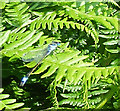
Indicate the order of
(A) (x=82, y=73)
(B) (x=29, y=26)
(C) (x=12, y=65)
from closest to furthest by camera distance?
(A) (x=82, y=73) < (B) (x=29, y=26) < (C) (x=12, y=65)

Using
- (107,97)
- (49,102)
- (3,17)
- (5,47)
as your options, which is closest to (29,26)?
(3,17)

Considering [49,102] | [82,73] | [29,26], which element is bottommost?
[49,102]

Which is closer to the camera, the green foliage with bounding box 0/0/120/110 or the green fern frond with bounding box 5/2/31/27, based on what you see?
the green foliage with bounding box 0/0/120/110

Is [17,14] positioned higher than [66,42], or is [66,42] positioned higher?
[17,14]

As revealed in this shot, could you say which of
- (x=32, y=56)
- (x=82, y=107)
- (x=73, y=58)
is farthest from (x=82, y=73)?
(x=82, y=107)

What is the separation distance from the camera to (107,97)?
129 centimetres

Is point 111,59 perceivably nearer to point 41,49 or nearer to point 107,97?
point 107,97

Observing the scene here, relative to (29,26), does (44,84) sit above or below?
below

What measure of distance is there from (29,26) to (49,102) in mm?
365

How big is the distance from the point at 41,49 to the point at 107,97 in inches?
17.9

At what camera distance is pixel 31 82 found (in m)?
1.36

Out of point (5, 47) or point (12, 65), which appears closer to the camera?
point (5, 47)

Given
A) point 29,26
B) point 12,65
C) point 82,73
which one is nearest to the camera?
point 82,73

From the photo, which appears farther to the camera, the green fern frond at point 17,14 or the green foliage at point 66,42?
the green fern frond at point 17,14
